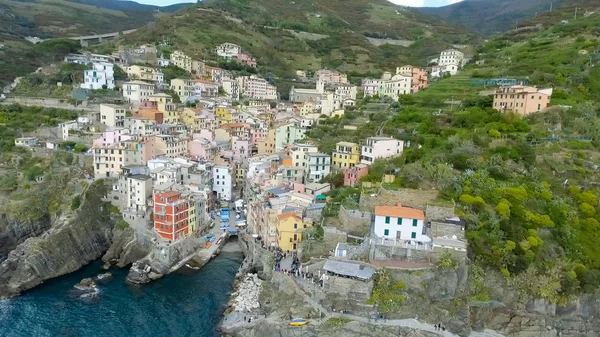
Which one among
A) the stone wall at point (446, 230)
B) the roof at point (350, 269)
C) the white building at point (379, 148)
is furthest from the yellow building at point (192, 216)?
the stone wall at point (446, 230)

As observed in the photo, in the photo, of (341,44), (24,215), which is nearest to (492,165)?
(24,215)

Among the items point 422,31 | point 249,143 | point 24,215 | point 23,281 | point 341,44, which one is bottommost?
point 23,281

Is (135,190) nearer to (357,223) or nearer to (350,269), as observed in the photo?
(357,223)

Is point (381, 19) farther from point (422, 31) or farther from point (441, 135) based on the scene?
point (441, 135)

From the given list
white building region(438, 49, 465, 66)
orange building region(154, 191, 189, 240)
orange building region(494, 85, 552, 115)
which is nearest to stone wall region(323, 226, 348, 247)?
orange building region(154, 191, 189, 240)

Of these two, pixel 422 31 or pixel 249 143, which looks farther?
pixel 422 31

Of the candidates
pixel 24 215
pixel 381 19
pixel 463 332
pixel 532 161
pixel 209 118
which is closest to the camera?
pixel 463 332
